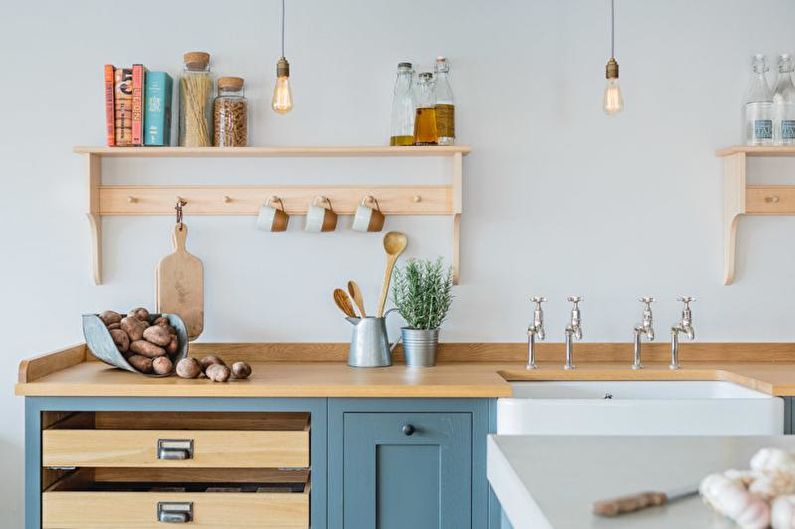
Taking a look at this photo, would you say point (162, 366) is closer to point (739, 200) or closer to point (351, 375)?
point (351, 375)

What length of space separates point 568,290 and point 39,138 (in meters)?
1.84

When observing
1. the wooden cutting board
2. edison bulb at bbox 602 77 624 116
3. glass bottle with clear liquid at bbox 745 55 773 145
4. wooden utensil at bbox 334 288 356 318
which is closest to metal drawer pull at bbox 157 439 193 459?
the wooden cutting board

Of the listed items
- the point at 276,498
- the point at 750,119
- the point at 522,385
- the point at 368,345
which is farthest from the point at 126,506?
the point at 750,119

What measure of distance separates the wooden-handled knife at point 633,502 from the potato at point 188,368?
1605 mm

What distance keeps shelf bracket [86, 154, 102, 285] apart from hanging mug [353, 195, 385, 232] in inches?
33.5

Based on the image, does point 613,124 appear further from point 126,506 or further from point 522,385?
point 126,506

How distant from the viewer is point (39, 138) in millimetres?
2969

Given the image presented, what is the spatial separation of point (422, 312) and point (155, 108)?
1.06 meters

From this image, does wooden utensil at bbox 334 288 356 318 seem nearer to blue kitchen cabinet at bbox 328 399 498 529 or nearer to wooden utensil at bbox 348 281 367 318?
wooden utensil at bbox 348 281 367 318

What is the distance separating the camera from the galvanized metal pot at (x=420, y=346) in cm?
276

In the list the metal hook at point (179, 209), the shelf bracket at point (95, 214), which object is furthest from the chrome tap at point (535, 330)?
the shelf bracket at point (95, 214)

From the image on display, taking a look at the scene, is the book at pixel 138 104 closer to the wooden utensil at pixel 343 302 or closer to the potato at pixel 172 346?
the potato at pixel 172 346

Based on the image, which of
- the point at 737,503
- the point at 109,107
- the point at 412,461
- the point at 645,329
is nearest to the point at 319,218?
the point at 109,107

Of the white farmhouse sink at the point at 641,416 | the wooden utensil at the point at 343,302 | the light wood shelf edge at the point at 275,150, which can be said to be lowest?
the white farmhouse sink at the point at 641,416
